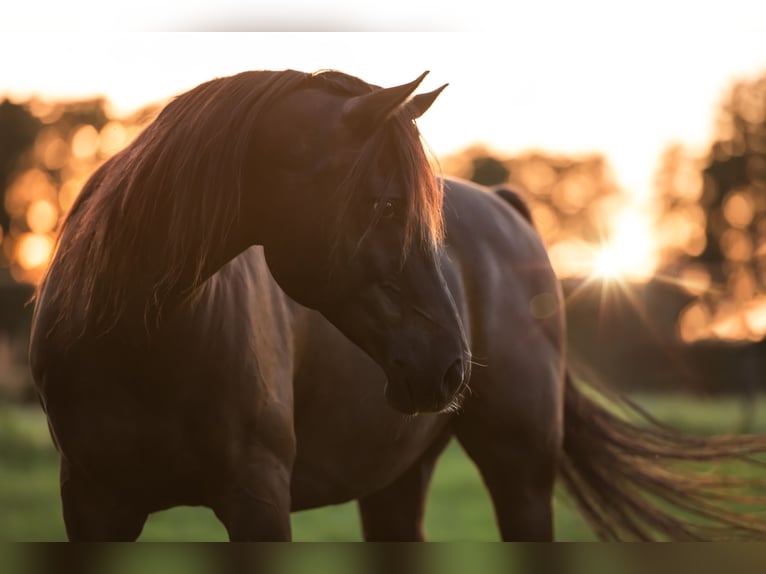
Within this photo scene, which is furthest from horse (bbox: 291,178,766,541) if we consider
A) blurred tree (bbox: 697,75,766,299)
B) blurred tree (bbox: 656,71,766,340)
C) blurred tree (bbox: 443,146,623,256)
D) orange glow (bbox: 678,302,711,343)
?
blurred tree (bbox: 697,75,766,299)

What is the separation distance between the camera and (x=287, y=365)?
2.34m

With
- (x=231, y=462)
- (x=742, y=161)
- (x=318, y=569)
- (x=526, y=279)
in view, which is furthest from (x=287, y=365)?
(x=742, y=161)

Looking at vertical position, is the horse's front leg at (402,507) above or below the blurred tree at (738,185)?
below

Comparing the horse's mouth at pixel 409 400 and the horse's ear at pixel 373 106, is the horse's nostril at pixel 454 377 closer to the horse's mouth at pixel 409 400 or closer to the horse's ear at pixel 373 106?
the horse's mouth at pixel 409 400

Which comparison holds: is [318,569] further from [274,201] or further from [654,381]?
[654,381]

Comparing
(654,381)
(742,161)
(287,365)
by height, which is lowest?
(654,381)

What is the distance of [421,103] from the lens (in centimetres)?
199

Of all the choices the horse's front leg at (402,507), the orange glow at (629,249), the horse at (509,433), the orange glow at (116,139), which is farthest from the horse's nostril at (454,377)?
the orange glow at (629,249)

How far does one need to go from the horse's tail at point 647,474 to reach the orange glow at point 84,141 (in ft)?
22.5

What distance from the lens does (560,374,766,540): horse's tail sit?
3.01m

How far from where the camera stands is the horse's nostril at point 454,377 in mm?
1857

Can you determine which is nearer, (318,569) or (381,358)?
(381,358)

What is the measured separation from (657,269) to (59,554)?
1012cm

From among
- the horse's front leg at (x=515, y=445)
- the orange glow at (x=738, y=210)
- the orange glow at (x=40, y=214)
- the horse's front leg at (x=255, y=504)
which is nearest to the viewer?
the horse's front leg at (x=255, y=504)
